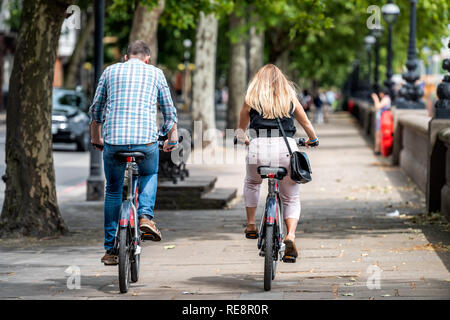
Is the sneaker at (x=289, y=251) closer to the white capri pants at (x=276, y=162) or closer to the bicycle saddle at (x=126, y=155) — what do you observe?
the white capri pants at (x=276, y=162)

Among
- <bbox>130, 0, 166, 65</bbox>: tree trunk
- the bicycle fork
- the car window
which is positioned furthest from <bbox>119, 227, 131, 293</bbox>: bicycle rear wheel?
the car window

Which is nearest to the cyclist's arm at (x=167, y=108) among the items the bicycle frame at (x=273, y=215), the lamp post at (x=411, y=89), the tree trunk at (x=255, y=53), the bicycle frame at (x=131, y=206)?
the bicycle frame at (x=131, y=206)

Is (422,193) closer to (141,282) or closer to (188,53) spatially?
(141,282)

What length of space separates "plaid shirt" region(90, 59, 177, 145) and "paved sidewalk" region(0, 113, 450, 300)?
1075 millimetres

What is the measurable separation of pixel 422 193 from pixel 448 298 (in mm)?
8712

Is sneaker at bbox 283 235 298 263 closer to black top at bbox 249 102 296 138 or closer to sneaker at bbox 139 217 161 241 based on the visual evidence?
black top at bbox 249 102 296 138

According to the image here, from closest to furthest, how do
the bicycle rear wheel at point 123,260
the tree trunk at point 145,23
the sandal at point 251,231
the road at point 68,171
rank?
the bicycle rear wheel at point 123,260 → the sandal at point 251,231 → the road at point 68,171 → the tree trunk at point 145,23

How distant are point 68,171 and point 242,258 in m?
12.3

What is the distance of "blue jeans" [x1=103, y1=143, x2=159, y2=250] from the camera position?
7.38m

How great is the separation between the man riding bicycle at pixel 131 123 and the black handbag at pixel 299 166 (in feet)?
2.75

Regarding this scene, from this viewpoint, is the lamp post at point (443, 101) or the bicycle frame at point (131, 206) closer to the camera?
the bicycle frame at point (131, 206)

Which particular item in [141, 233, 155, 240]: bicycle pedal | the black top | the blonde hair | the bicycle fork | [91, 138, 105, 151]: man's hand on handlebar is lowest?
[141, 233, 155, 240]: bicycle pedal

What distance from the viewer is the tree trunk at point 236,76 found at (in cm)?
3334

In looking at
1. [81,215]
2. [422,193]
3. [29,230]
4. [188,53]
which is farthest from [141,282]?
[188,53]
